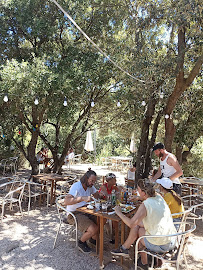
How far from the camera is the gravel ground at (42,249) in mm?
2996

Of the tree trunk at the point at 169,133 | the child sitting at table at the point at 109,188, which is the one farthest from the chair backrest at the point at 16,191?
the tree trunk at the point at 169,133

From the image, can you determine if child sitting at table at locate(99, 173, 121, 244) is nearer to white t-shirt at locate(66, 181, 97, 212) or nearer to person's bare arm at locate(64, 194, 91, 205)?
white t-shirt at locate(66, 181, 97, 212)

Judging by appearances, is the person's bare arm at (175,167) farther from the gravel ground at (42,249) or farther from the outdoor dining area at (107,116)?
the gravel ground at (42,249)

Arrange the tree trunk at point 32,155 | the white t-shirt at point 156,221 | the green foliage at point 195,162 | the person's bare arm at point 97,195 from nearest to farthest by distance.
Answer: the white t-shirt at point 156,221 → the person's bare arm at point 97,195 → the tree trunk at point 32,155 → the green foliage at point 195,162

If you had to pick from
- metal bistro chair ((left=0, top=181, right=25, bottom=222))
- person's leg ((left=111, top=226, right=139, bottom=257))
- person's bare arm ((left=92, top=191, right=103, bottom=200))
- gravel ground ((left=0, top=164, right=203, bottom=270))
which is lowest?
gravel ground ((left=0, top=164, right=203, bottom=270))

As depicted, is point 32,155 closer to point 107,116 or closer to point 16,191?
point 16,191

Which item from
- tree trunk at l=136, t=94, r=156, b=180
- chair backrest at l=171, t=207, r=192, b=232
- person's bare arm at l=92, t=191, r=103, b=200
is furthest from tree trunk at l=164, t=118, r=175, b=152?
chair backrest at l=171, t=207, r=192, b=232

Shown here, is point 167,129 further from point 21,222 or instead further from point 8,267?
point 8,267

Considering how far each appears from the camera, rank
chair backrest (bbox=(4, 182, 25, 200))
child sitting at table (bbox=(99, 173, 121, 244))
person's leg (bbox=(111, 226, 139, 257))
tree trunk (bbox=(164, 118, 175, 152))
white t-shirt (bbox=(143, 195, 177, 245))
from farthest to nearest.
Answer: tree trunk (bbox=(164, 118, 175, 152)) < chair backrest (bbox=(4, 182, 25, 200)) < child sitting at table (bbox=(99, 173, 121, 244)) < person's leg (bbox=(111, 226, 139, 257)) < white t-shirt (bbox=(143, 195, 177, 245))

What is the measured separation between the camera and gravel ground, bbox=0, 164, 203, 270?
3.00 m

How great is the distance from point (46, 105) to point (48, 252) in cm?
381

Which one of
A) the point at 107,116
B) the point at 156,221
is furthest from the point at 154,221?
the point at 107,116

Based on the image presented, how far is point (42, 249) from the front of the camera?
340 centimetres

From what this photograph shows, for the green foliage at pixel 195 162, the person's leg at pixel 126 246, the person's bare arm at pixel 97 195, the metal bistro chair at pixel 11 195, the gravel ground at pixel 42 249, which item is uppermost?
the green foliage at pixel 195 162
